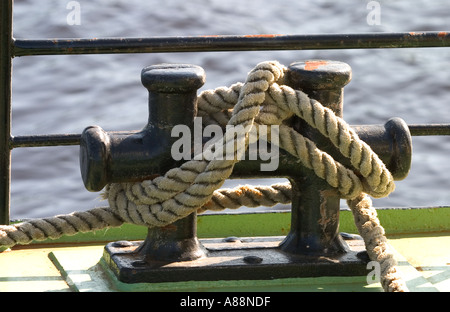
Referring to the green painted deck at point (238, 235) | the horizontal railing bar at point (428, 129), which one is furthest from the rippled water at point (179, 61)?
the horizontal railing bar at point (428, 129)

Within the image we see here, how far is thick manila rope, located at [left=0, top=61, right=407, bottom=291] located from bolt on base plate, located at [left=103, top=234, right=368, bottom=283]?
91 mm

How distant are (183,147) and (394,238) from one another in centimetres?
90

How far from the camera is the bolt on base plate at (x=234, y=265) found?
93.2 inches

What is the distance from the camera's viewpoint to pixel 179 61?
7184mm

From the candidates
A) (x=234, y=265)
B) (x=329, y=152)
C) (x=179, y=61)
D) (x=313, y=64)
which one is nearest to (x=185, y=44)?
(x=313, y=64)

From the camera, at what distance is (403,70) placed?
8.15 meters

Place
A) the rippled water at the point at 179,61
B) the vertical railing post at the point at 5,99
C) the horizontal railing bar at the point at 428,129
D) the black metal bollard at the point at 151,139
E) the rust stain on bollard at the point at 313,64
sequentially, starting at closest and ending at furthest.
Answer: the black metal bollard at the point at 151,139
the rust stain on bollard at the point at 313,64
the vertical railing post at the point at 5,99
the horizontal railing bar at the point at 428,129
the rippled water at the point at 179,61

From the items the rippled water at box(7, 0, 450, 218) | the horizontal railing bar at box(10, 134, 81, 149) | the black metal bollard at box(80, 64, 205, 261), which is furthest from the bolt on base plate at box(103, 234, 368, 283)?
the rippled water at box(7, 0, 450, 218)

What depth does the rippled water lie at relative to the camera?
655 centimetres

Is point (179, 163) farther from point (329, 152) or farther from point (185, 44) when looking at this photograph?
point (185, 44)

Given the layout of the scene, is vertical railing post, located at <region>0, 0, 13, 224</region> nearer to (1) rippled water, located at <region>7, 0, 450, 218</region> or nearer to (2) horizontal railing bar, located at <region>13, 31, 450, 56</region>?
(2) horizontal railing bar, located at <region>13, 31, 450, 56</region>

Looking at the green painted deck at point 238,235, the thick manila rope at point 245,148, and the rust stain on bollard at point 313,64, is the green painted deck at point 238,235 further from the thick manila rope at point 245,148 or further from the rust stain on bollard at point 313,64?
the rust stain on bollard at point 313,64

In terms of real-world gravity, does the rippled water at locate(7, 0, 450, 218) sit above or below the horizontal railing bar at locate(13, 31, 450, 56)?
above

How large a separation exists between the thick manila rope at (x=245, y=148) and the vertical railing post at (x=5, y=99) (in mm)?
459
